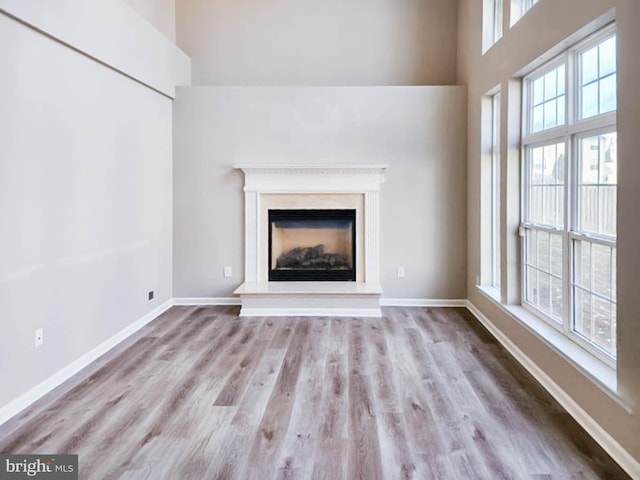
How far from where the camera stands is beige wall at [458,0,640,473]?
211 centimetres

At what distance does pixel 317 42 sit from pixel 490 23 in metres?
2.08

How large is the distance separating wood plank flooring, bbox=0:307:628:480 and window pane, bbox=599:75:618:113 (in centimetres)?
175

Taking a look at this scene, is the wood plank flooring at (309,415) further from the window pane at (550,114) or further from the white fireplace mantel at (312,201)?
the window pane at (550,114)

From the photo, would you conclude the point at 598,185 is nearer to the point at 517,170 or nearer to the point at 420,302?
the point at 517,170

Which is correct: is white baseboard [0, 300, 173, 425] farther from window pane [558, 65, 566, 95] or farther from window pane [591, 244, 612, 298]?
window pane [558, 65, 566, 95]

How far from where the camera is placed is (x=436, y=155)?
17.3ft

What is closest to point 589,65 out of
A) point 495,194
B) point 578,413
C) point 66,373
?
point 495,194

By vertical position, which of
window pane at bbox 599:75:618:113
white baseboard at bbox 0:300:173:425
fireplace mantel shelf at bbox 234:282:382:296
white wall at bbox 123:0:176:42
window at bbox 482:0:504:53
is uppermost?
white wall at bbox 123:0:176:42

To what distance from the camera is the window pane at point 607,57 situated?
2.52 m

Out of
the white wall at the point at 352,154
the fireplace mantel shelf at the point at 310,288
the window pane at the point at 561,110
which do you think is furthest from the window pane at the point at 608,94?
the fireplace mantel shelf at the point at 310,288

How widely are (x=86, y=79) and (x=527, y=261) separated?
12.4 feet

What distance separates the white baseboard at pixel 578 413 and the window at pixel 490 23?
2.81 meters

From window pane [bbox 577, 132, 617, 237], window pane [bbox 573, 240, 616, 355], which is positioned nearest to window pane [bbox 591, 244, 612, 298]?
window pane [bbox 573, 240, 616, 355]

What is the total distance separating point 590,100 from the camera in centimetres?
275
